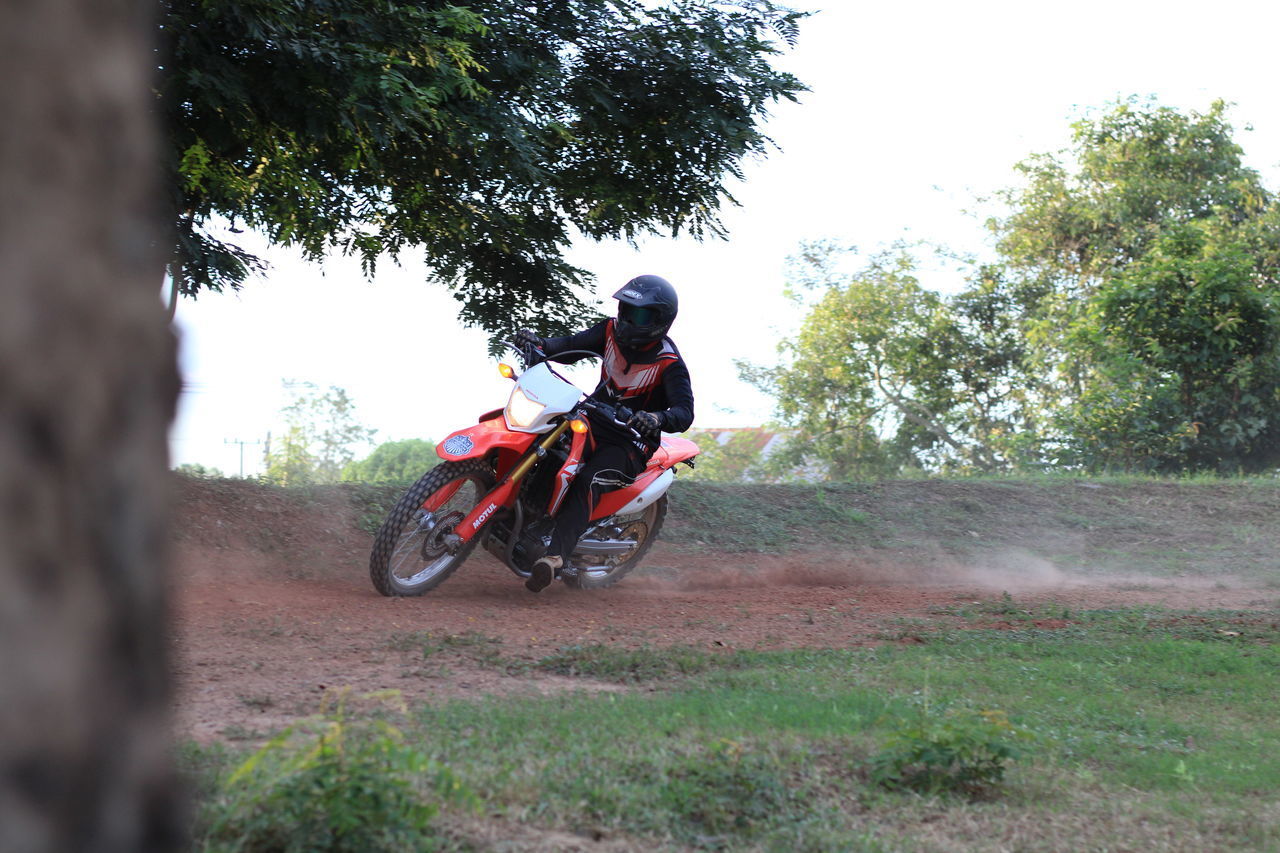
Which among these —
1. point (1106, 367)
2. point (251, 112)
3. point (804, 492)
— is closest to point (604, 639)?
A: point (251, 112)

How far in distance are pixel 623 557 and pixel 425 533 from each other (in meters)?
2.02

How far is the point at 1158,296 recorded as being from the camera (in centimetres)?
2147

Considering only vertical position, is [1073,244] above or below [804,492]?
above

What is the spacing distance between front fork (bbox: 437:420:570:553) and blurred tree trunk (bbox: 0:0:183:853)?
19.1 ft

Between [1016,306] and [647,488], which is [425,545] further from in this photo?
[1016,306]

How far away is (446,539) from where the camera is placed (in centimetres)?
727

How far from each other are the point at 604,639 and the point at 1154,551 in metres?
9.60

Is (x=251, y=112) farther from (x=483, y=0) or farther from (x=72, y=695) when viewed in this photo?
(x=72, y=695)

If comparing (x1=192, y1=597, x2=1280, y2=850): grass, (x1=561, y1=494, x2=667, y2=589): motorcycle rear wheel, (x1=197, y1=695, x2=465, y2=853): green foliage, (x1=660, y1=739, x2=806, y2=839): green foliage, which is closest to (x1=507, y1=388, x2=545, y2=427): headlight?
(x1=561, y1=494, x2=667, y2=589): motorcycle rear wheel

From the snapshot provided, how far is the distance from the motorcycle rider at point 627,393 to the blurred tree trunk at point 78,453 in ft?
19.5

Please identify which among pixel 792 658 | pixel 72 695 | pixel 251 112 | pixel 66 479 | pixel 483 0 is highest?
pixel 483 0

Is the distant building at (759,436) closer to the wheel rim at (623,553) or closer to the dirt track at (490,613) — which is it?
the dirt track at (490,613)

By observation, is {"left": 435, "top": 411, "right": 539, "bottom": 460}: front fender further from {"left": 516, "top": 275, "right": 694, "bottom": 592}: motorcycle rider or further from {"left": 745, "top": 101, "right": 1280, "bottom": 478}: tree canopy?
{"left": 745, "top": 101, "right": 1280, "bottom": 478}: tree canopy

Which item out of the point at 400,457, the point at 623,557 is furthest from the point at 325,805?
the point at 400,457
